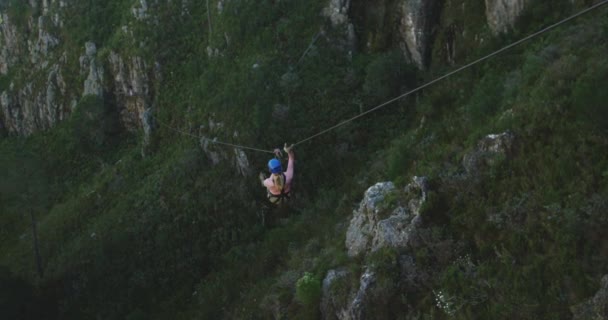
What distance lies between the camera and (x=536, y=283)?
7.83 metres

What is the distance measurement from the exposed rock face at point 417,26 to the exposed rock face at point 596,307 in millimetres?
17291

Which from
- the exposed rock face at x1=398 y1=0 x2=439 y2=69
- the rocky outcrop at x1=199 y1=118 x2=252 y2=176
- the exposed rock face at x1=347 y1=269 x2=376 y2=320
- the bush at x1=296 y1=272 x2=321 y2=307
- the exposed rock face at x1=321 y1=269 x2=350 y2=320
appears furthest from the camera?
the rocky outcrop at x1=199 y1=118 x2=252 y2=176

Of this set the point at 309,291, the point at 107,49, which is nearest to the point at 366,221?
the point at 309,291

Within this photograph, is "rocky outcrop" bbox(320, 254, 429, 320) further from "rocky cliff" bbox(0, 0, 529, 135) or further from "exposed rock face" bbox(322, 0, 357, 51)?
"exposed rock face" bbox(322, 0, 357, 51)

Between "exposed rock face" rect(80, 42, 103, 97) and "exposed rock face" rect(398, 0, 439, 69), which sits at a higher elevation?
"exposed rock face" rect(80, 42, 103, 97)

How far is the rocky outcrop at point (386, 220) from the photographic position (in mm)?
10586

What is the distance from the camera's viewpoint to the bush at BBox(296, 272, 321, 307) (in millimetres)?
11656

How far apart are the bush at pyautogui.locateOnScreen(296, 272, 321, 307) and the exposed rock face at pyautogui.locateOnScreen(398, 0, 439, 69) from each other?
574 inches

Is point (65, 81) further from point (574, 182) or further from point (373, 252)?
point (574, 182)

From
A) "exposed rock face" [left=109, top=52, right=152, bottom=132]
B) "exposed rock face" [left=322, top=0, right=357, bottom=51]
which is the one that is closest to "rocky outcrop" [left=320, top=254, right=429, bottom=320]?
"exposed rock face" [left=322, top=0, right=357, bottom=51]

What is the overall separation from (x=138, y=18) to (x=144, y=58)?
375 centimetres

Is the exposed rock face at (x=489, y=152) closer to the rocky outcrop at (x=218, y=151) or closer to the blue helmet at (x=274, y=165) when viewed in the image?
the blue helmet at (x=274, y=165)

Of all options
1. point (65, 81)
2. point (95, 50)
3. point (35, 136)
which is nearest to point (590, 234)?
point (95, 50)

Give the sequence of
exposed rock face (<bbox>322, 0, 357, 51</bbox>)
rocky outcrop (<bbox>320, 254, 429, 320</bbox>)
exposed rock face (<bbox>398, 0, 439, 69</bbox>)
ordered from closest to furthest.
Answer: rocky outcrop (<bbox>320, 254, 429, 320</bbox>)
exposed rock face (<bbox>398, 0, 439, 69</bbox>)
exposed rock face (<bbox>322, 0, 357, 51</bbox>)
